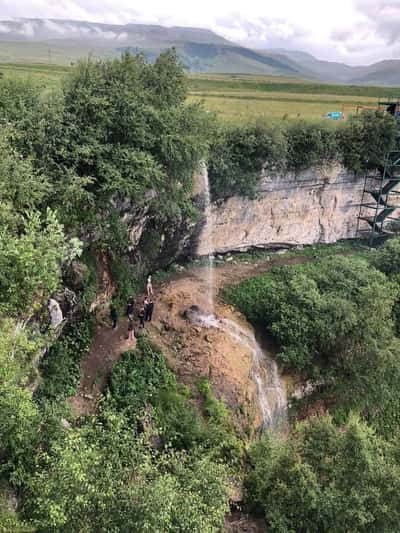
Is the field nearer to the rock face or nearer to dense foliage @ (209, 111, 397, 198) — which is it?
dense foliage @ (209, 111, 397, 198)

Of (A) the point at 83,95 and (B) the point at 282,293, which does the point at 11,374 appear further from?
(B) the point at 282,293

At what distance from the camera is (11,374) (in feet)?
24.3

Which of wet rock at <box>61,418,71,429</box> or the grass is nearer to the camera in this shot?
wet rock at <box>61,418,71,429</box>

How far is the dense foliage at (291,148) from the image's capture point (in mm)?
20203

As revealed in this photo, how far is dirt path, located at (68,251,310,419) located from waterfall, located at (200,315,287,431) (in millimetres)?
454

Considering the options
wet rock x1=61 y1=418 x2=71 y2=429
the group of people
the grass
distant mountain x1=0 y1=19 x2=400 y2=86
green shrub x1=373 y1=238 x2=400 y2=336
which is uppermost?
distant mountain x1=0 y1=19 x2=400 y2=86

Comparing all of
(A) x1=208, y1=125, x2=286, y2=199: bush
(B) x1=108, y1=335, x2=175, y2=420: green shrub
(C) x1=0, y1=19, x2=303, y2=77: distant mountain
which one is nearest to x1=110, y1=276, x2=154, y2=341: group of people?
(B) x1=108, y1=335, x2=175, y2=420: green shrub

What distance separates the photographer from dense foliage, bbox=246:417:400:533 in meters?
9.59

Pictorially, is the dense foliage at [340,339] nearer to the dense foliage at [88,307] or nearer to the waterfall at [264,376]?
the waterfall at [264,376]

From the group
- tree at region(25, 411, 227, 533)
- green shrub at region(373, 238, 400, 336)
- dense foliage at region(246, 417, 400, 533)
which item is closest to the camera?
tree at region(25, 411, 227, 533)

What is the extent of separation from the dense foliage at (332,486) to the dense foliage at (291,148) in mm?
12733

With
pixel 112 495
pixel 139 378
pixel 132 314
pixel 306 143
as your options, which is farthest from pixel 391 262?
pixel 112 495

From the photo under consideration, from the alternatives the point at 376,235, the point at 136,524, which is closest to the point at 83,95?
the point at 136,524

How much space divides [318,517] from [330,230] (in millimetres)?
18619
